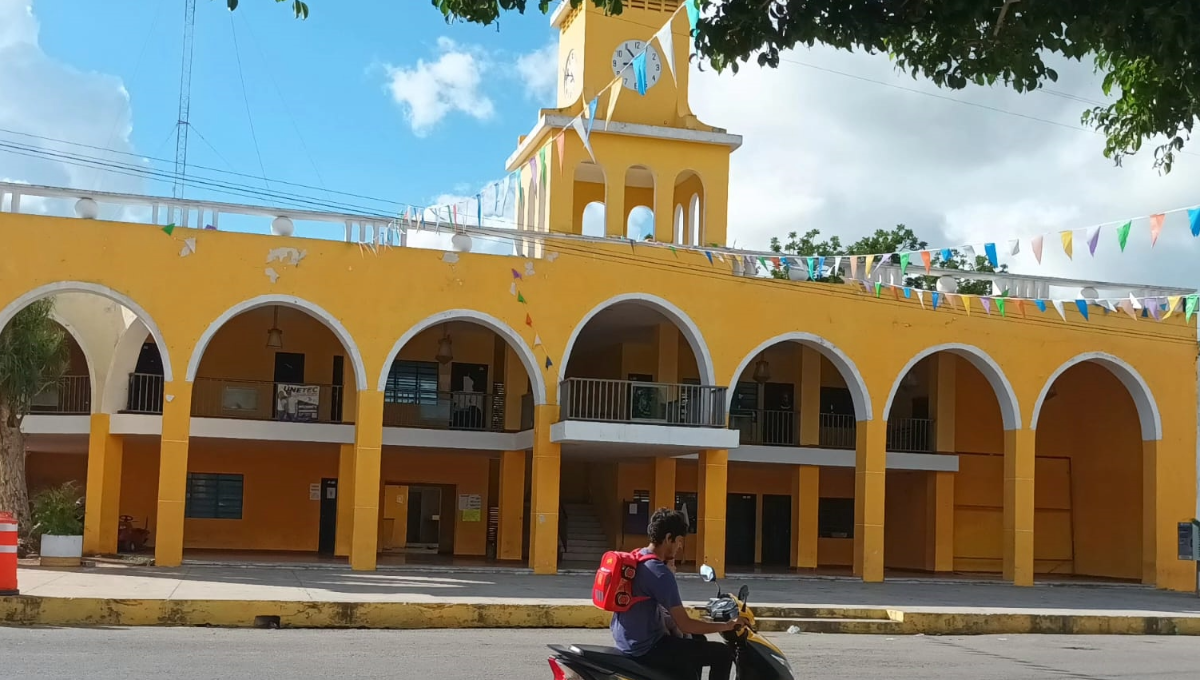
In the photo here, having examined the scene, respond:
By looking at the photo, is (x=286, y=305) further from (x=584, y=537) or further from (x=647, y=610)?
(x=647, y=610)

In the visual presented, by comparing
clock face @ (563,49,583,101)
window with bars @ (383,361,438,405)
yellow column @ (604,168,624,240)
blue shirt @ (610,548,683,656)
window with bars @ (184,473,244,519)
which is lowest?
window with bars @ (184,473,244,519)

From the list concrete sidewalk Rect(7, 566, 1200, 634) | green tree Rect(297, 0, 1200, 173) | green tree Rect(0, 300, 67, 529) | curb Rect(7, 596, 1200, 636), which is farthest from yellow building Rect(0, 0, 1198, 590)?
green tree Rect(297, 0, 1200, 173)

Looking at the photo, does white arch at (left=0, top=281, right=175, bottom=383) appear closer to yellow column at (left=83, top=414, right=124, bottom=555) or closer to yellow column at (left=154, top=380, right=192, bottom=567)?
yellow column at (left=154, top=380, right=192, bottom=567)

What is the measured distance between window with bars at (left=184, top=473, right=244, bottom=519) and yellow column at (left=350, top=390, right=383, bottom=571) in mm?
6806

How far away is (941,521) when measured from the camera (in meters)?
26.3

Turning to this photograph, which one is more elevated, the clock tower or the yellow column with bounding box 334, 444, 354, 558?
the clock tower

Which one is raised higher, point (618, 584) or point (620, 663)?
point (618, 584)

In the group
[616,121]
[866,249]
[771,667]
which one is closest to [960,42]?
[771,667]

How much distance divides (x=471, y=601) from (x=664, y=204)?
1081 centimetres

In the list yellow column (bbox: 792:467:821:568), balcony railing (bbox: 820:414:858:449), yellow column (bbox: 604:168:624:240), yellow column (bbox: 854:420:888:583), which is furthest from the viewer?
balcony railing (bbox: 820:414:858:449)

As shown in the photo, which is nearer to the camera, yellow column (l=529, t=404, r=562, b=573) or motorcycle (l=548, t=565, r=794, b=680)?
motorcycle (l=548, t=565, r=794, b=680)

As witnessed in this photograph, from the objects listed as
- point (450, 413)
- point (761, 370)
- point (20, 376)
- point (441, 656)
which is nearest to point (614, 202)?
point (761, 370)

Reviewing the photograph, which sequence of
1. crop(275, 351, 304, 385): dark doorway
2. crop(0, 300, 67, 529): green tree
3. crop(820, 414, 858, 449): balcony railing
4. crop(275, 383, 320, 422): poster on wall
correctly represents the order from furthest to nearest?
1. crop(820, 414, 858, 449): balcony railing
2. crop(275, 351, 304, 385): dark doorway
3. crop(275, 383, 320, 422): poster on wall
4. crop(0, 300, 67, 529): green tree

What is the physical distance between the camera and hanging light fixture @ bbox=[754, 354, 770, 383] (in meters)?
26.0
